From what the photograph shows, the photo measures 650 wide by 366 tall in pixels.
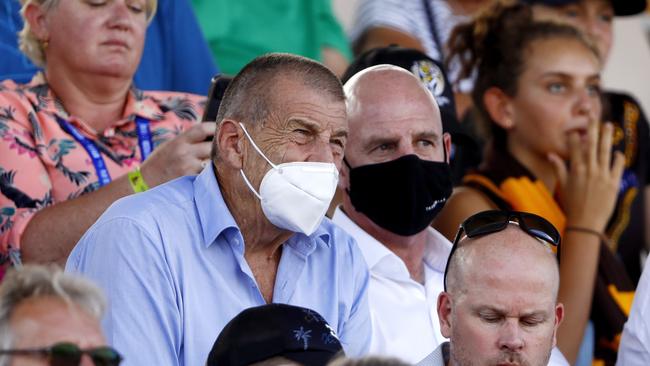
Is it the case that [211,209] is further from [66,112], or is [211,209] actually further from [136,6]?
[136,6]

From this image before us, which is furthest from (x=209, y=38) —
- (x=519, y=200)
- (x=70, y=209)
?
(x=70, y=209)

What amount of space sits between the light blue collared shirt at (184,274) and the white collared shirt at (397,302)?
1.05 feet

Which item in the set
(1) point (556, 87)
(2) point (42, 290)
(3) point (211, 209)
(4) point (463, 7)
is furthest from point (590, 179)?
(2) point (42, 290)

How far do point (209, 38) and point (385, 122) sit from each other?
178 centimetres

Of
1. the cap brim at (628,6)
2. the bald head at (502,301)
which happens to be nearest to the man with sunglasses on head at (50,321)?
the bald head at (502,301)

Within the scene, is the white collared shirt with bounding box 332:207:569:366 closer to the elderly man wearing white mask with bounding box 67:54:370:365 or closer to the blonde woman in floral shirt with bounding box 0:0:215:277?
the elderly man wearing white mask with bounding box 67:54:370:365

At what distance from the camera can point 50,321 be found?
2447 millimetres

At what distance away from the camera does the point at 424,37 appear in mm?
6367

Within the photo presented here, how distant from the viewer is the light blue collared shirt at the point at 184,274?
3.43 meters

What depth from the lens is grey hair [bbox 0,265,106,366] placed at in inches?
97.3

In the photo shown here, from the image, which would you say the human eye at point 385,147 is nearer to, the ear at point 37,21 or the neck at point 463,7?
the ear at point 37,21

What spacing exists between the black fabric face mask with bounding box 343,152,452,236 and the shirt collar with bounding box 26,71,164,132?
840 mm

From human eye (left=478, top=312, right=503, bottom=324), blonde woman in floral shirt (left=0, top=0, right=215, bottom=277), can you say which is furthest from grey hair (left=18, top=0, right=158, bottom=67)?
human eye (left=478, top=312, right=503, bottom=324)

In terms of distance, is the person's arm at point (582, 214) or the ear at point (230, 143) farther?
the person's arm at point (582, 214)
